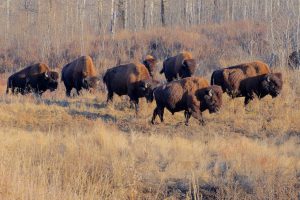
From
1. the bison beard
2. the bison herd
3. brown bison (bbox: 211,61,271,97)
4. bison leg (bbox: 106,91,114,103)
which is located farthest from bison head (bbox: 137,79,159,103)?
the bison beard

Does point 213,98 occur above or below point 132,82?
below

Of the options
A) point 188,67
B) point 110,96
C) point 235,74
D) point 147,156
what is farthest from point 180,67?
point 147,156

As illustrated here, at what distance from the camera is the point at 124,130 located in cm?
1349

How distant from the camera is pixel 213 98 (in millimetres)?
14055

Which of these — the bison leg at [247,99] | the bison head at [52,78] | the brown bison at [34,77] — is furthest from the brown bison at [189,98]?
the brown bison at [34,77]

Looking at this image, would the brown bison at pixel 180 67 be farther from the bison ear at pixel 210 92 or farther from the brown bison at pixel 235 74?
the bison ear at pixel 210 92

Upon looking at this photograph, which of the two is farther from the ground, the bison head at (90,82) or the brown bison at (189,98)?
the brown bison at (189,98)

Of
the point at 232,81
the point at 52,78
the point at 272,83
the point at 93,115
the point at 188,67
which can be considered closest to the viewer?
the point at 93,115

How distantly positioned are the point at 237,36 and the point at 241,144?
25521 millimetres

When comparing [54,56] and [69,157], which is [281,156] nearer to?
[69,157]

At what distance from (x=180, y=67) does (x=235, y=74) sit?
512 centimetres

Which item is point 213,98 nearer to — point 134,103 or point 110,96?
point 134,103

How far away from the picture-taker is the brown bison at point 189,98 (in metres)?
14.0

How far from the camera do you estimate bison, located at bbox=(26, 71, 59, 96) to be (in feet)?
69.6
